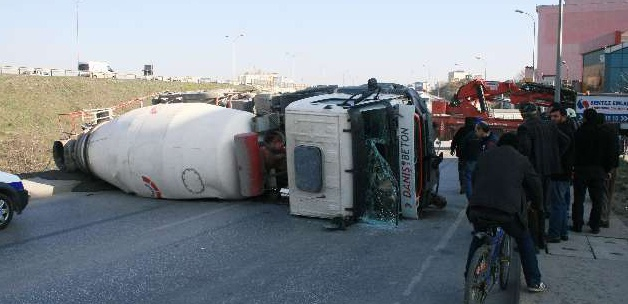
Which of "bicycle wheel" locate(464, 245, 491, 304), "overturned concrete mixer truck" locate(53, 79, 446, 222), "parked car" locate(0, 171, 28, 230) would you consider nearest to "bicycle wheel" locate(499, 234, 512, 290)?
"bicycle wheel" locate(464, 245, 491, 304)

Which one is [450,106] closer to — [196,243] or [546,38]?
[196,243]

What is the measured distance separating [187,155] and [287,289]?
5424 millimetres

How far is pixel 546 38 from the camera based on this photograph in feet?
269

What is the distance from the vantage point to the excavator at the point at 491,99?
2066 cm

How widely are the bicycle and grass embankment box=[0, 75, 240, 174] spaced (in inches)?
536

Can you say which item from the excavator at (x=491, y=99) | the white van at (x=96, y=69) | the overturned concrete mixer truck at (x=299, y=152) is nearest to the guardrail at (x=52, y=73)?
the white van at (x=96, y=69)

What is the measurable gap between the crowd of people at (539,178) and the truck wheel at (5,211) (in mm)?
6978

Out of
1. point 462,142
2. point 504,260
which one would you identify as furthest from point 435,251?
point 462,142

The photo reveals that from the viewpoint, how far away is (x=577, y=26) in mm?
80188

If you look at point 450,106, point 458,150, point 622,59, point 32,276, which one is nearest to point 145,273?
point 32,276

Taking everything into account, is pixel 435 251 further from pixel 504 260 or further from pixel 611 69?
pixel 611 69

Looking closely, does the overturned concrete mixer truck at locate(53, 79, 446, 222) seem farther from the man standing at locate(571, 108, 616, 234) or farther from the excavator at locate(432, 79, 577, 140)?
the excavator at locate(432, 79, 577, 140)

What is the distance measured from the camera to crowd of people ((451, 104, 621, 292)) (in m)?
5.28

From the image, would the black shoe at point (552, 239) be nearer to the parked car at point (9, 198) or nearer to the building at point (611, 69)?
the parked car at point (9, 198)
